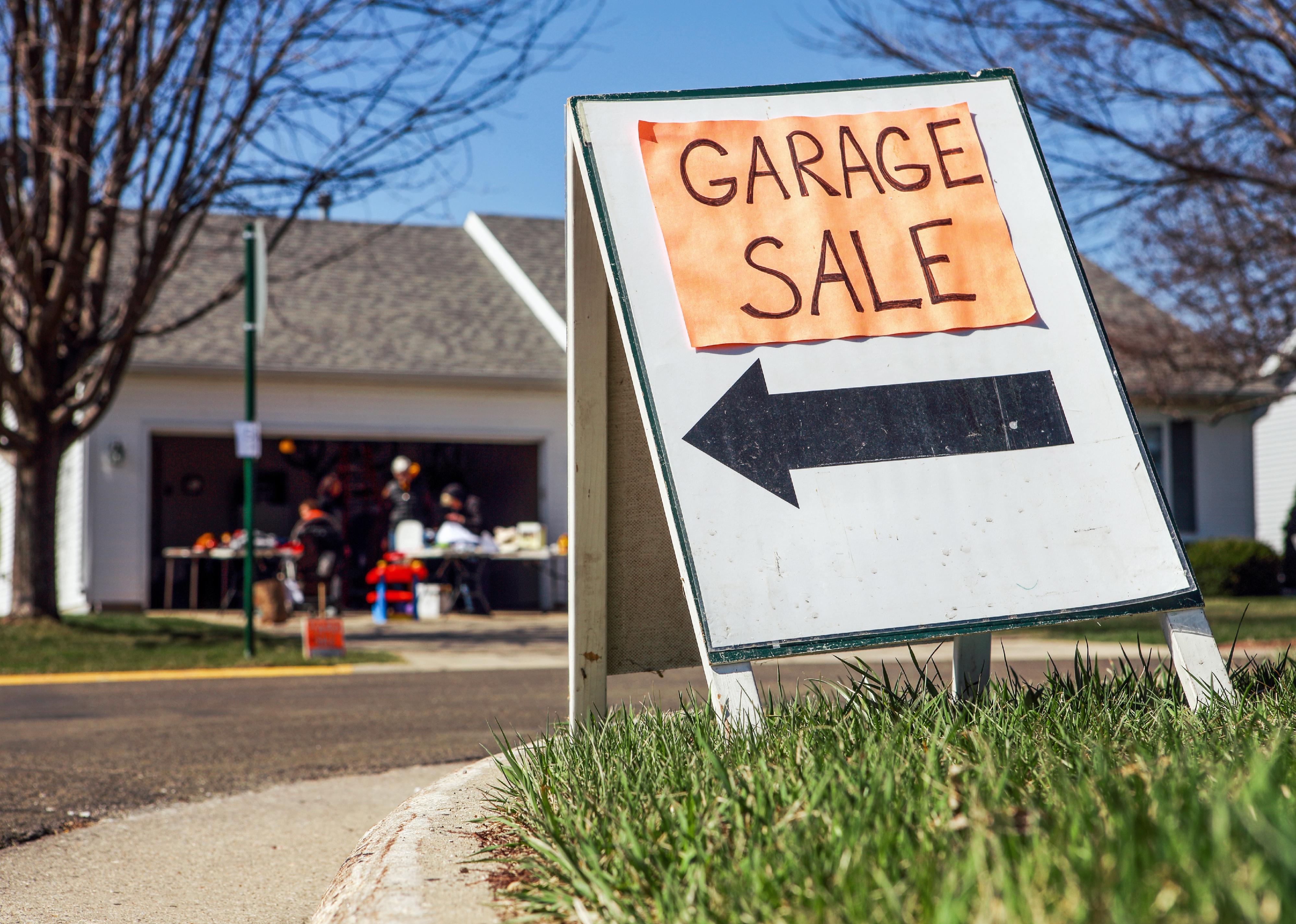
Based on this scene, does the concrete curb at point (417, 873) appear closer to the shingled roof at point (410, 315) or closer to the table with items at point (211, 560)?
the shingled roof at point (410, 315)

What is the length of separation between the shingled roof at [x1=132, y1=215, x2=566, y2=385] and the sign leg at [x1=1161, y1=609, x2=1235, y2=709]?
14.5m

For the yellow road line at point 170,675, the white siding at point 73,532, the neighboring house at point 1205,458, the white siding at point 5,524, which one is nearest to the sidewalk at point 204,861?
the yellow road line at point 170,675

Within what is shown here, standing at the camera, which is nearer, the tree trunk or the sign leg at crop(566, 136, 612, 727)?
the sign leg at crop(566, 136, 612, 727)

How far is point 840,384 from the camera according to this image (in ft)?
11.0

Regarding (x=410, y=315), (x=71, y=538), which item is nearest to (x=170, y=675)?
(x=71, y=538)

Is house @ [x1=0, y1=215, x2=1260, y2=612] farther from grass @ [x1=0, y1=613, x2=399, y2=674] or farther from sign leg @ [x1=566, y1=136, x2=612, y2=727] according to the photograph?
sign leg @ [x1=566, y1=136, x2=612, y2=727]

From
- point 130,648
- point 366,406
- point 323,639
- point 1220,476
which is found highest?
point 366,406

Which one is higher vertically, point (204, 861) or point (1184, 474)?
point (1184, 474)

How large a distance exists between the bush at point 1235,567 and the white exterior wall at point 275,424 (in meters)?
9.61

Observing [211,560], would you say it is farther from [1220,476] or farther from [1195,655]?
[1195,655]

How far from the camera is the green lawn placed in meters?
10.9

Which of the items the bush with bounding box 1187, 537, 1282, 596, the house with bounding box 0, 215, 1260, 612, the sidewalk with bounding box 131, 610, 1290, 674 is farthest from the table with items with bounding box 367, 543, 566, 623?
the bush with bounding box 1187, 537, 1282, 596

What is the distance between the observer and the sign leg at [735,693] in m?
2.95

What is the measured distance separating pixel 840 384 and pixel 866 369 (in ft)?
0.32
